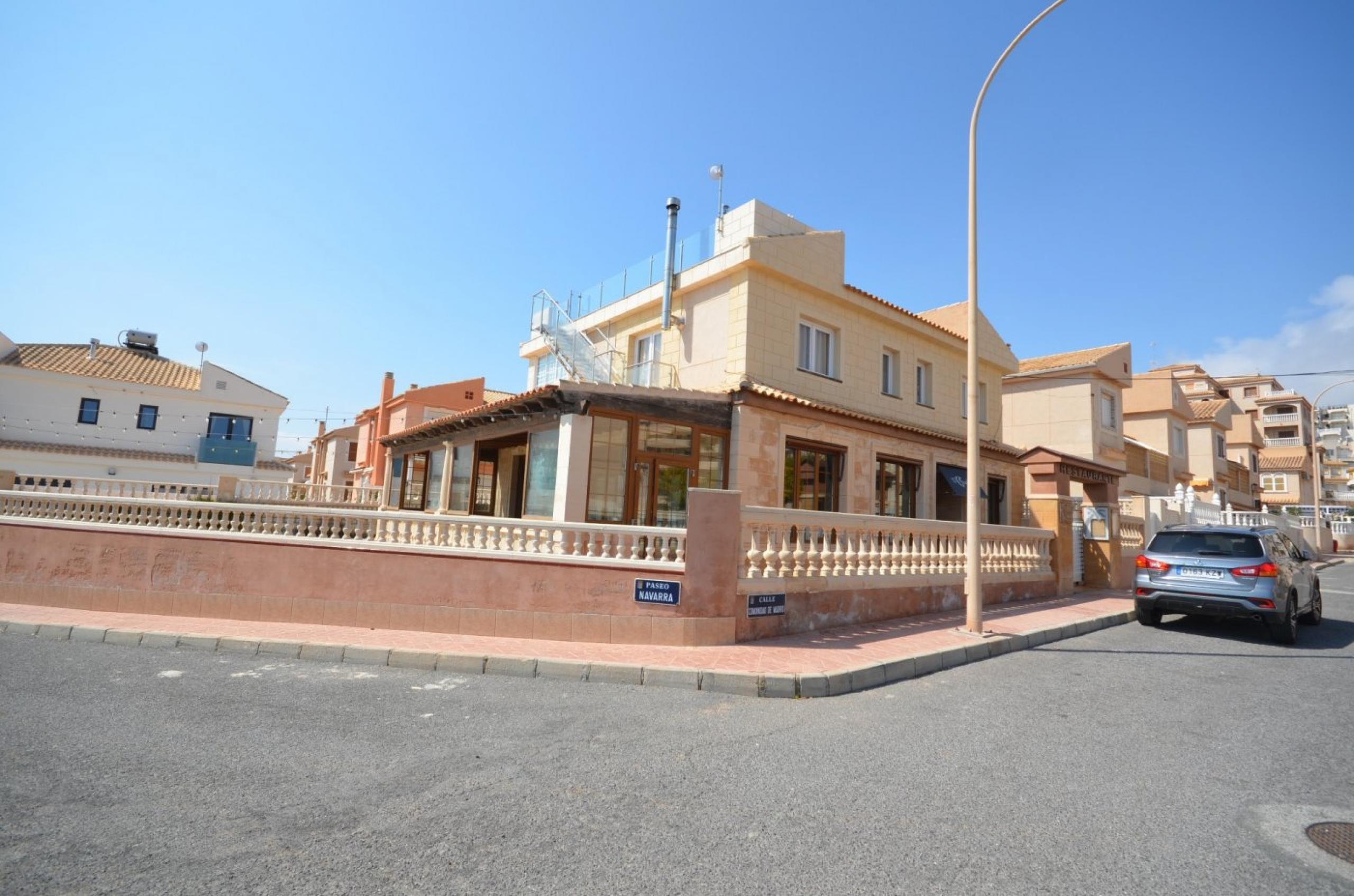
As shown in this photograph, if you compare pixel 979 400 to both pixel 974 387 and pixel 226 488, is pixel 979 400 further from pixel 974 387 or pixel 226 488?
pixel 226 488

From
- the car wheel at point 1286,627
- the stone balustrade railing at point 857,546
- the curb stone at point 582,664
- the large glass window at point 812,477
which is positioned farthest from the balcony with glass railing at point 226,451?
the car wheel at point 1286,627

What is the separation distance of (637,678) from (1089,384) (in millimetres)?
24726

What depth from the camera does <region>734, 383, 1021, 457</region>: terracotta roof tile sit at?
13.1 m

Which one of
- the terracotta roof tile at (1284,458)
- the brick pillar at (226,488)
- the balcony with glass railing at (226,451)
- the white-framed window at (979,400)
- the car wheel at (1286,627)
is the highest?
the terracotta roof tile at (1284,458)

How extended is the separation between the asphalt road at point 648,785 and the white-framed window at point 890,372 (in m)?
11.3

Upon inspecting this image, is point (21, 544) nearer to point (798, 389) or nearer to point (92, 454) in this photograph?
point (798, 389)

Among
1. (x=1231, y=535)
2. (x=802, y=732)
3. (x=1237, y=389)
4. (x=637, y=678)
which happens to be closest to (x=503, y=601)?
(x=637, y=678)

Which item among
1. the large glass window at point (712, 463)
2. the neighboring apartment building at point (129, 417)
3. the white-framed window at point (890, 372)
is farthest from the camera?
the neighboring apartment building at point (129, 417)

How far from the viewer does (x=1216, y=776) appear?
169 inches

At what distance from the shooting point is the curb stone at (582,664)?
646 cm

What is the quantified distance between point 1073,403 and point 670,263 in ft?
Answer: 59.8

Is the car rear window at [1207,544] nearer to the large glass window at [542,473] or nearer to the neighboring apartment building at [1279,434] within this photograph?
the large glass window at [542,473]

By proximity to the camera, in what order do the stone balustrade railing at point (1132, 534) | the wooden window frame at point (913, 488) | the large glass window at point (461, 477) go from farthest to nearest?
the large glass window at point (461, 477), the stone balustrade railing at point (1132, 534), the wooden window frame at point (913, 488)

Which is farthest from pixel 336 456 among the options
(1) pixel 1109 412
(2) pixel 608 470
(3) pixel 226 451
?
(1) pixel 1109 412
